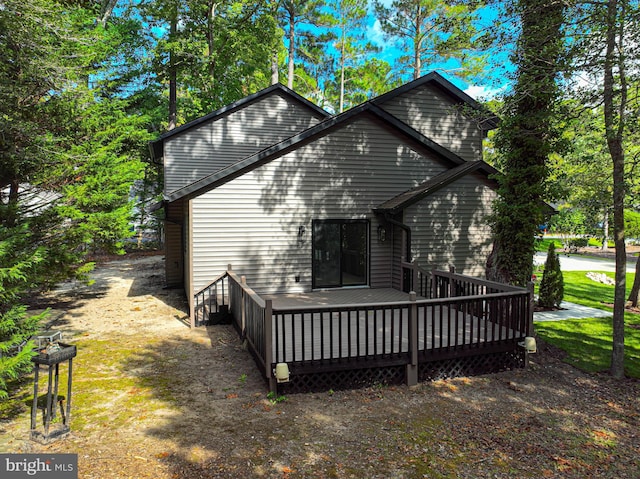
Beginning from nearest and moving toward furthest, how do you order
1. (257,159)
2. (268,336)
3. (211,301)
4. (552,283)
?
(268,336)
(211,301)
(257,159)
(552,283)

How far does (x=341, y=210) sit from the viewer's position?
1044 centimetres

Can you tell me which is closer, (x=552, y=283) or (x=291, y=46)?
(x=552, y=283)

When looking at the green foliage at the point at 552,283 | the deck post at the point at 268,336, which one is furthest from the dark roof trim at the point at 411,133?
the deck post at the point at 268,336

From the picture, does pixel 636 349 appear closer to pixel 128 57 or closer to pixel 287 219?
pixel 287 219

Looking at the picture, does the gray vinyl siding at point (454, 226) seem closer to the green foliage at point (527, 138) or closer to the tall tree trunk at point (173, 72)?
the green foliage at point (527, 138)

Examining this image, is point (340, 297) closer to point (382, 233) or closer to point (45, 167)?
point (382, 233)

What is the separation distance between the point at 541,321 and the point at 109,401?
31.2ft

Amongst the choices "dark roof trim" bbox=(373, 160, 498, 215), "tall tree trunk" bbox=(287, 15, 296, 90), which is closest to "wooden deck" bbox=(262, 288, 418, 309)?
"dark roof trim" bbox=(373, 160, 498, 215)

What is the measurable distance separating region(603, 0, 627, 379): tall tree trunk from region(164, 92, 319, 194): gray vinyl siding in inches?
399

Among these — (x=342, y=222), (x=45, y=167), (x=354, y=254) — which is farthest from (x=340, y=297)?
(x=45, y=167)

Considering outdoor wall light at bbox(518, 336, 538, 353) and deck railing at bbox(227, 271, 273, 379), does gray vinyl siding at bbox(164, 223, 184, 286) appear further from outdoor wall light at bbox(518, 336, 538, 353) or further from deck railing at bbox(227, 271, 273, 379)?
outdoor wall light at bbox(518, 336, 538, 353)

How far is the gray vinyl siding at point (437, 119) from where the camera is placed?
1355 centimetres

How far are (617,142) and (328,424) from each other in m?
6.43

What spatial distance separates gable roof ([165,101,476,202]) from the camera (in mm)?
9016
